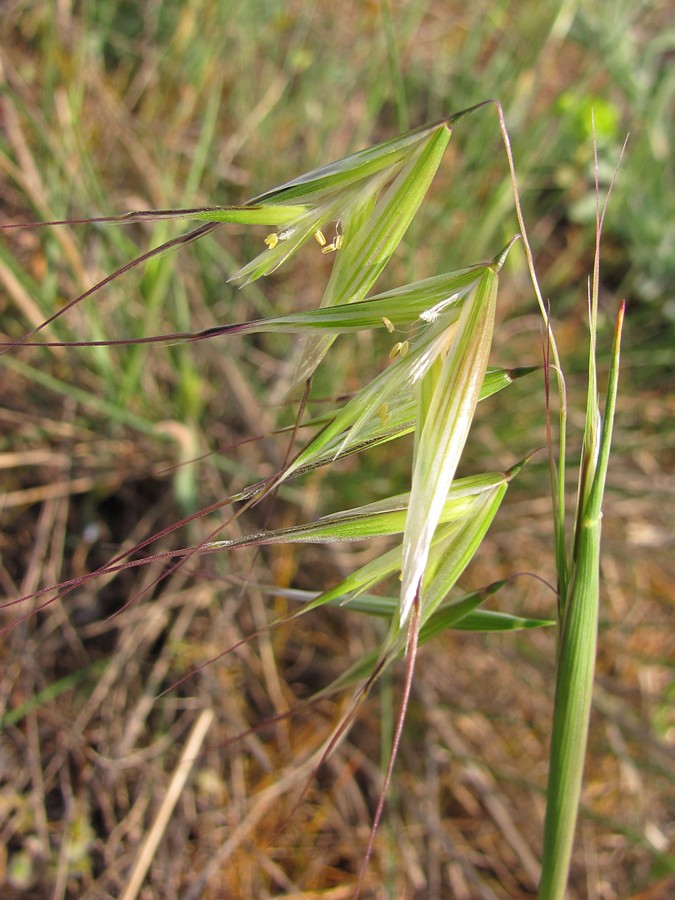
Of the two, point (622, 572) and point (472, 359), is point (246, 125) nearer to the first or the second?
point (622, 572)

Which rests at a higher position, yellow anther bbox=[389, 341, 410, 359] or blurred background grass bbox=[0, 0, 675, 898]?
yellow anther bbox=[389, 341, 410, 359]

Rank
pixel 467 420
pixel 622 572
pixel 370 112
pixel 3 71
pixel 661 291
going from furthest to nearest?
pixel 661 291 → pixel 622 572 → pixel 370 112 → pixel 3 71 → pixel 467 420

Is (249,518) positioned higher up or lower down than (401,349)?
lower down

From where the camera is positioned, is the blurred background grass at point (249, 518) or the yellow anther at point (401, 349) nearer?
A: the yellow anther at point (401, 349)

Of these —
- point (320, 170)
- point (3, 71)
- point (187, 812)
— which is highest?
point (3, 71)

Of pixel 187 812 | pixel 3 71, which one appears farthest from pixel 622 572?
pixel 3 71

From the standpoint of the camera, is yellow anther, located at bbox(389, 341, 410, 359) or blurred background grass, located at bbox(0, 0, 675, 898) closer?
yellow anther, located at bbox(389, 341, 410, 359)

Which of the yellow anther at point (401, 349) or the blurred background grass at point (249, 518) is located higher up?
the yellow anther at point (401, 349)

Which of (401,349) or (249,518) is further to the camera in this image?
(249,518)
